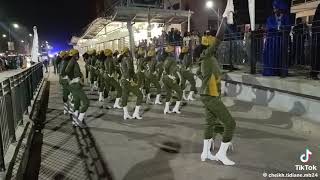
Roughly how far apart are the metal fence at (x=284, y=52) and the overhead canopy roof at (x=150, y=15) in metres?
9.97

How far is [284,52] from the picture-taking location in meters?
9.85

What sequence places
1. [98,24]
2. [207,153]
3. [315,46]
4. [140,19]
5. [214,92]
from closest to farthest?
[214,92], [207,153], [315,46], [140,19], [98,24]

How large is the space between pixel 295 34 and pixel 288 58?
2.52 feet

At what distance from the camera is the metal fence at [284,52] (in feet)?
29.3

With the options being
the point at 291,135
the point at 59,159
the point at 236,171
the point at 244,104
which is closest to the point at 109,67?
the point at 244,104

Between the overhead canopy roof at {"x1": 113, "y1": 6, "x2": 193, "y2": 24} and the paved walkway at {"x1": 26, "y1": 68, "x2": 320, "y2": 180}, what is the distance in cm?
1126

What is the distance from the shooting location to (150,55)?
12.5 metres

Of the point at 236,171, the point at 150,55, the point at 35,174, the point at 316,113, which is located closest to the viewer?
the point at 236,171

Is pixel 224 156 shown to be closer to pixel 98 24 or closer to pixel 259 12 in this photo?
pixel 259 12

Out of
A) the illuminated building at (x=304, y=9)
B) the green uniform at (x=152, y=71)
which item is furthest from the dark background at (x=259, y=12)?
the illuminated building at (x=304, y=9)

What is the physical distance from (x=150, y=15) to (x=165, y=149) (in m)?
16.0

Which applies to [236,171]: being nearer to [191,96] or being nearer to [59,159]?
[59,159]

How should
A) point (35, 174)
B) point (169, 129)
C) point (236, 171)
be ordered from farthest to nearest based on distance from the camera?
1. point (169, 129)
2. point (35, 174)
3. point (236, 171)

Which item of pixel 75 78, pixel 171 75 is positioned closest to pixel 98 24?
pixel 171 75
